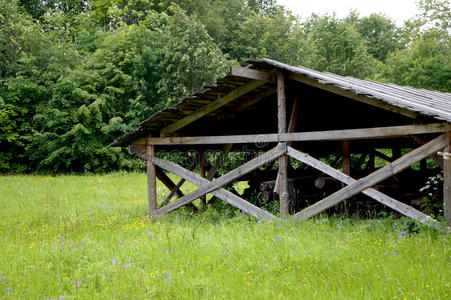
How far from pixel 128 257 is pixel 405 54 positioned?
77.6 feet

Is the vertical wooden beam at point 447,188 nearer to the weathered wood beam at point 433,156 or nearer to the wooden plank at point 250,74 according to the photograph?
the weathered wood beam at point 433,156

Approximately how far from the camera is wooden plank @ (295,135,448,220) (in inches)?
217

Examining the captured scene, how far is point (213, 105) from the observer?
7762 millimetres

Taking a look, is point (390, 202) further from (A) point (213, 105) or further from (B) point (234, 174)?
(A) point (213, 105)

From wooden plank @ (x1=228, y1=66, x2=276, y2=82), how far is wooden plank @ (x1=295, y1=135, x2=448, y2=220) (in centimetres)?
239

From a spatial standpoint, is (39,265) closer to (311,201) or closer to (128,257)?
(128,257)

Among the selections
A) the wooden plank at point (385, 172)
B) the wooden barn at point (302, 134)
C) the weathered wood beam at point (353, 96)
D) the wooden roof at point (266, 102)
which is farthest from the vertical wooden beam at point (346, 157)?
the weathered wood beam at point (353, 96)

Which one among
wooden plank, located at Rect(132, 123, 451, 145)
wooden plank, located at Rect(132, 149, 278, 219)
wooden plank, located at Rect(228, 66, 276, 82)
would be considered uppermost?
wooden plank, located at Rect(228, 66, 276, 82)

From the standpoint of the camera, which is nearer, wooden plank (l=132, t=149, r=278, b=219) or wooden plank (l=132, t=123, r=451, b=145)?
wooden plank (l=132, t=123, r=451, b=145)

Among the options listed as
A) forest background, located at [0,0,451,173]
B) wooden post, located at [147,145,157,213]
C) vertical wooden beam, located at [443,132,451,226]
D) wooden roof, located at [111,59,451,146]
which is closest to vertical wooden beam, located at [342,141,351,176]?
wooden roof, located at [111,59,451,146]

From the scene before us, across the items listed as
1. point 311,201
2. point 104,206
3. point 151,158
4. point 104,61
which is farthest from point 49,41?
point 311,201

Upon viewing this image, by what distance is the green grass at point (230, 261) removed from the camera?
413cm

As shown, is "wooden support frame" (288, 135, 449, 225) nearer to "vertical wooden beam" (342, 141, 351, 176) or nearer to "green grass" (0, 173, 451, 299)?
"green grass" (0, 173, 451, 299)

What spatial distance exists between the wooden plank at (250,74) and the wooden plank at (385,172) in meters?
2.39
